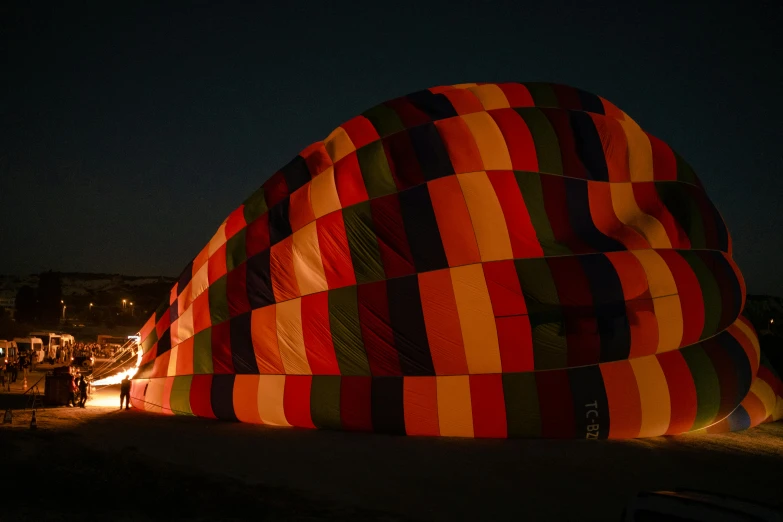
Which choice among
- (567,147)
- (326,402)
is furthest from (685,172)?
(326,402)

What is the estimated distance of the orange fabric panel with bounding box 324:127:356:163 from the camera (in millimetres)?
9085

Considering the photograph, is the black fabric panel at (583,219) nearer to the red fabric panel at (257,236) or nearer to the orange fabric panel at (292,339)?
the orange fabric panel at (292,339)

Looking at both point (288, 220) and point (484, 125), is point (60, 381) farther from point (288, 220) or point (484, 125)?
point (484, 125)

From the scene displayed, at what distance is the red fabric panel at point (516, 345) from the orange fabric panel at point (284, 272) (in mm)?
2710

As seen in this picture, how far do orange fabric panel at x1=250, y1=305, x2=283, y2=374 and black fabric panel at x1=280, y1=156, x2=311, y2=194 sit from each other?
5.89 feet

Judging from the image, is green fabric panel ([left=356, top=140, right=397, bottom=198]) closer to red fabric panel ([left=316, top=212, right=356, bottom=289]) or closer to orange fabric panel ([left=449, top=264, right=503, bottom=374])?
red fabric panel ([left=316, top=212, right=356, bottom=289])

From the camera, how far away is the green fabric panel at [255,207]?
938 centimetres

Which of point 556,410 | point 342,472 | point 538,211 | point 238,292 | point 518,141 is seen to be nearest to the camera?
point 342,472

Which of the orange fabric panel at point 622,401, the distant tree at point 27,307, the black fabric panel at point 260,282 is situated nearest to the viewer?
the orange fabric panel at point 622,401

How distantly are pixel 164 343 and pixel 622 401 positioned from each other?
6.47 meters

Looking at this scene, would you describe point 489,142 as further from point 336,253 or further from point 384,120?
point 336,253

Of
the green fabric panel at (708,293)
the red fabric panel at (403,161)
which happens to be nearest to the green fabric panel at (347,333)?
the red fabric panel at (403,161)

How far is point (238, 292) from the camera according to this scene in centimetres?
898

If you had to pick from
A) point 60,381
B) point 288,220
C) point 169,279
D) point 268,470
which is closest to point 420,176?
point 288,220
